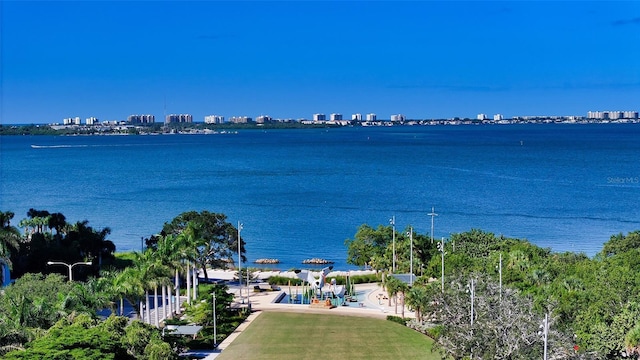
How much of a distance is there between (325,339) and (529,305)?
45.1 ft

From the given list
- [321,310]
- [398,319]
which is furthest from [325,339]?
[321,310]

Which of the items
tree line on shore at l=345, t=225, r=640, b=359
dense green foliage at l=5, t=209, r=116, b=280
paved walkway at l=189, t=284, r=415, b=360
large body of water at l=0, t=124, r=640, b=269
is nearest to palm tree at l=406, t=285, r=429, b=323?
tree line on shore at l=345, t=225, r=640, b=359

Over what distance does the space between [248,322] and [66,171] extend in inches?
5656

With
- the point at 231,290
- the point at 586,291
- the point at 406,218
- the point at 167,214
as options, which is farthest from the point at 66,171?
the point at 586,291

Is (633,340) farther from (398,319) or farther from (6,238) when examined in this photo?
(6,238)

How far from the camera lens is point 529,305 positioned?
117ft

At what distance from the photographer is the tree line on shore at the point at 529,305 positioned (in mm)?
32062

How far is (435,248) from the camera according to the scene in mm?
63844

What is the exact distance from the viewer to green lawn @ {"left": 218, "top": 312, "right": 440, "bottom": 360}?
4072 centimetres

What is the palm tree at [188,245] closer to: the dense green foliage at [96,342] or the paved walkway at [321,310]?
the paved walkway at [321,310]

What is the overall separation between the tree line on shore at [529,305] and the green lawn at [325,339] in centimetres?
201

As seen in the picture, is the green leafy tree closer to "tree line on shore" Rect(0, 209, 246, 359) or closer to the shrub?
"tree line on shore" Rect(0, 209, 246, 359)

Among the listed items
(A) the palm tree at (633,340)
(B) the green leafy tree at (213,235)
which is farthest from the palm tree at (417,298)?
(B) the green leafy tree at (213,235)

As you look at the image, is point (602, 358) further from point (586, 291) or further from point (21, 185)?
point (21, 185)
